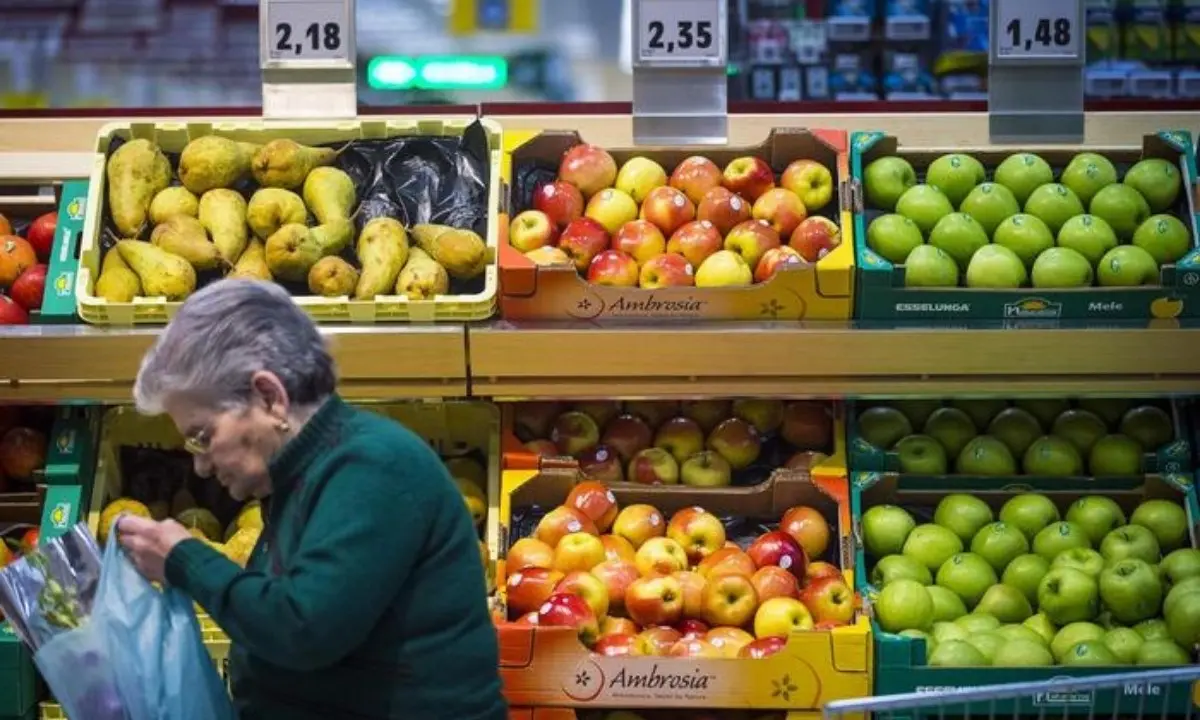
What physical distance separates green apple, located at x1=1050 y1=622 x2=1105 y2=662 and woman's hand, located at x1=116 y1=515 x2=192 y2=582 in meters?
1.83

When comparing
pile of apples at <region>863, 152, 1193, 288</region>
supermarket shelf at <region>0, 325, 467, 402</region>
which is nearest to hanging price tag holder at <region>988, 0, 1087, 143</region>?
pile of apples at <region>863, 152, 1193, 288</region>

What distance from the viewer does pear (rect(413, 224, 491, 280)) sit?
3.88 metres

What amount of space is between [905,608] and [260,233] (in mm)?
1548

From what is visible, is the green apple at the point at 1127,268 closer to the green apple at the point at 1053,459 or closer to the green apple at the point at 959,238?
the green apple at the point at 959,238

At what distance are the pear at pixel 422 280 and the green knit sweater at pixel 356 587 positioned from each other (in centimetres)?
122

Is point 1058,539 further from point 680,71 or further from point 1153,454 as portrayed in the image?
point 680,71

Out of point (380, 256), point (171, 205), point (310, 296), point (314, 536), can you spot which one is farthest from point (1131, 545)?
point (171, 205)

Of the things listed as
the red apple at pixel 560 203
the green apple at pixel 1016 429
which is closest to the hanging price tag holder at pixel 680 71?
the red apple at pixel 560 203

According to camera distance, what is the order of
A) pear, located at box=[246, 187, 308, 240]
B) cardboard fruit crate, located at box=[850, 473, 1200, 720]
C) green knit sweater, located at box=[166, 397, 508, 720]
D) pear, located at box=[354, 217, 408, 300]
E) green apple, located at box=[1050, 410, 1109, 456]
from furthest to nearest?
green apple, located at box=[1050, 410, 1109, 456] → pear, located at box=[246, 187, 308, 240] → pear, located at box=[354, 217, 408, 300] → cardboard fruit crate, located at box=[850, 473, 1200, 720] → green knit sweater, located at box=[166, 397, 508, 720]

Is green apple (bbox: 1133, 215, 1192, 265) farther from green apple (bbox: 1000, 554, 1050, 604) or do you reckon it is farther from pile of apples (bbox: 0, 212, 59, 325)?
pile of apples (bbox: 0, 212, 59, 325)

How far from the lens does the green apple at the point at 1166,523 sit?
12.8ft

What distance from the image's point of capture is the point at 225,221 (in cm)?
396

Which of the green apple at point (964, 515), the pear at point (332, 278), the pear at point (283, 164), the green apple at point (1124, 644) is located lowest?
the green apple at point (1124, 644)

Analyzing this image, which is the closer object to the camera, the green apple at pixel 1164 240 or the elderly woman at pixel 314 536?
the elderly woman at pixel 314 536
